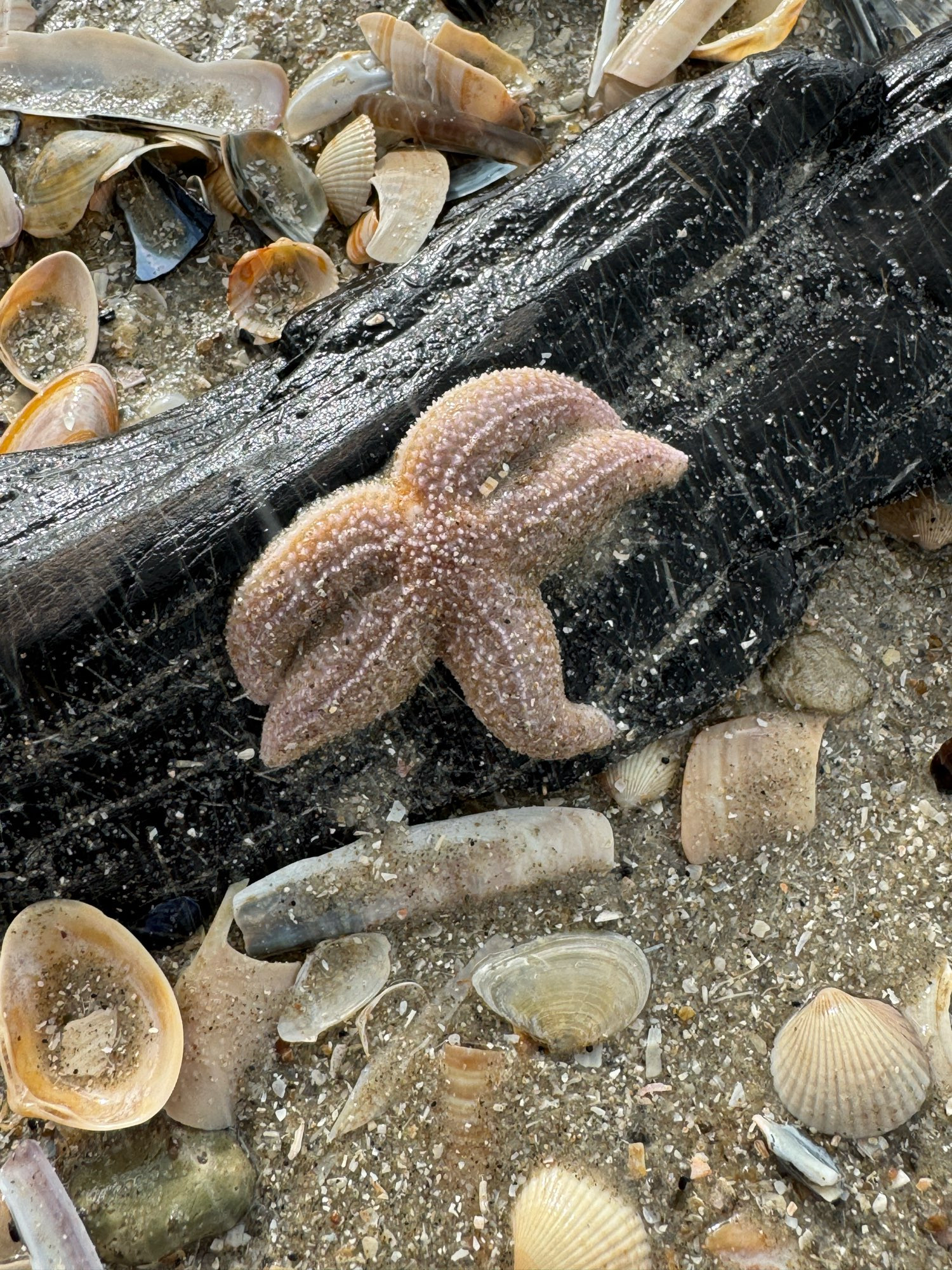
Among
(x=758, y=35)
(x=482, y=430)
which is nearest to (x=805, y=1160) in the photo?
(x=482, y=430)

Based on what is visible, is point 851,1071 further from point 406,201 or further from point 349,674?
point 406,201

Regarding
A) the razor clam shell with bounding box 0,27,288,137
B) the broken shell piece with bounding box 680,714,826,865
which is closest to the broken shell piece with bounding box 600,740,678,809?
the broken shell piece with bounding box 680,714,826,865

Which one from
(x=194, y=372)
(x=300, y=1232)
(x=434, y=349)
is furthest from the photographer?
(x=194, y=372)

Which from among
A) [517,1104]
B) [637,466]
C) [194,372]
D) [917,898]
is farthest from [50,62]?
[917,898]

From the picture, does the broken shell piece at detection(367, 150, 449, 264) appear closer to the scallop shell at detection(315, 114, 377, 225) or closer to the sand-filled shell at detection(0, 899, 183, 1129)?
the scallop shell at detection(315, 114, 377, 225)

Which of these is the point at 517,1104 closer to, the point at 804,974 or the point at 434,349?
the point at 804,974
